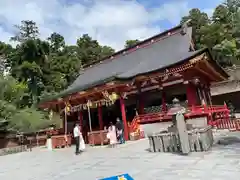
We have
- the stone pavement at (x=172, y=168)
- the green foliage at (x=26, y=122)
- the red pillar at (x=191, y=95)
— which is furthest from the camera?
the green foliage at (x=26, y=122)

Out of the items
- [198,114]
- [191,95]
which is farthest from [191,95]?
[198,114]

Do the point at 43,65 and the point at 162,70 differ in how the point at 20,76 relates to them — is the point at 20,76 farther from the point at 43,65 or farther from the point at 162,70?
the point at 162,70

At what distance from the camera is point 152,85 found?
17.5m

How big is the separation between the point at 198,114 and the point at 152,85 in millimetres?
4231

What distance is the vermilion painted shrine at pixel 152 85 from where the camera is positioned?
15.1 m

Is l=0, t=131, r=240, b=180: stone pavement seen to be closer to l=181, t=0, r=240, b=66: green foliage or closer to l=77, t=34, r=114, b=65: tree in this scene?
l=181, t=0, r=240, b=66: green foliage

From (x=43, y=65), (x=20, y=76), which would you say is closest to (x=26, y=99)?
(x=20, y=76)

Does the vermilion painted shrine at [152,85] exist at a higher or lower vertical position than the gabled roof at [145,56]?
lower

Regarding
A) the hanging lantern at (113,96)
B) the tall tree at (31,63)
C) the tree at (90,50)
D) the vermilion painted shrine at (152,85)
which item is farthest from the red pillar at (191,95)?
the tree at (90,50)

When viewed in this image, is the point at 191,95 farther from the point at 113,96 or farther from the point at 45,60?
the point at 45,60

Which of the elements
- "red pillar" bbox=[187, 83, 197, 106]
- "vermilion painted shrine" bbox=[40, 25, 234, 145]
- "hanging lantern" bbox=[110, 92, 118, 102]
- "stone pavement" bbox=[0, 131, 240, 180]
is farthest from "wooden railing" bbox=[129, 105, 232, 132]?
"stone pavement" bbox=[0, 131, 240, 180]

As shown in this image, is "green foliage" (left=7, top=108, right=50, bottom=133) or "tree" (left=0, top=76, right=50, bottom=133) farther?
"green foliage" (left=7, top=108, right=50, bottom=133)

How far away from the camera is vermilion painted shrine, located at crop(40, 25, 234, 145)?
49.5ft

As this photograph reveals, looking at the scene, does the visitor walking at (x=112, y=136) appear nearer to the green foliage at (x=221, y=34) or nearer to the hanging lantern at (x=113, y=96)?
the hanging lantern at (x=113, y=96)
